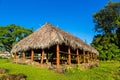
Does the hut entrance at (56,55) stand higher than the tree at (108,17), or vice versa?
the tree at (108,17)

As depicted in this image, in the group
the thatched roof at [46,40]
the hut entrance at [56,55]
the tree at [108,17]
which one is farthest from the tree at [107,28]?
the thatched roof at [46,40]

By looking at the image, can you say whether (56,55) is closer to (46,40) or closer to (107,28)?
(46,40)

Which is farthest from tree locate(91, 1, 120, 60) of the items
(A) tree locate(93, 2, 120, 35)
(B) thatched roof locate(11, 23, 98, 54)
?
(B) thatched roof locate(11, 23, 98, 54)

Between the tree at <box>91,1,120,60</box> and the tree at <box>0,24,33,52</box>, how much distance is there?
17118 mm

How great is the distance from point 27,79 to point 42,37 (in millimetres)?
8315

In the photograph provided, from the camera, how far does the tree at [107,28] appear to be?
1916 inches

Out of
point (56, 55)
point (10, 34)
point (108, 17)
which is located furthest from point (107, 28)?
point (56, 55)

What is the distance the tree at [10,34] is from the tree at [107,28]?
17.1 meters

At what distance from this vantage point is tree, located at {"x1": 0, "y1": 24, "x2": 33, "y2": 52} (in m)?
59.1

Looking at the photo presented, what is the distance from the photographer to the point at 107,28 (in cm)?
5184

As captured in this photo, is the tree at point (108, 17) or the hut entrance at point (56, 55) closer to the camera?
the hut entrance at point (56, 55)

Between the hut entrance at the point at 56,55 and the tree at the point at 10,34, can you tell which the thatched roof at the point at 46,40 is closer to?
the hut entrance at the point at 56,55

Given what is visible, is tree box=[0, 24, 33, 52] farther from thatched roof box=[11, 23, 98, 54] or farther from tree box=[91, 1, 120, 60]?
thatched roof box=[11, 23, 98, 54]

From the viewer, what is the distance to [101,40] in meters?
51.7
